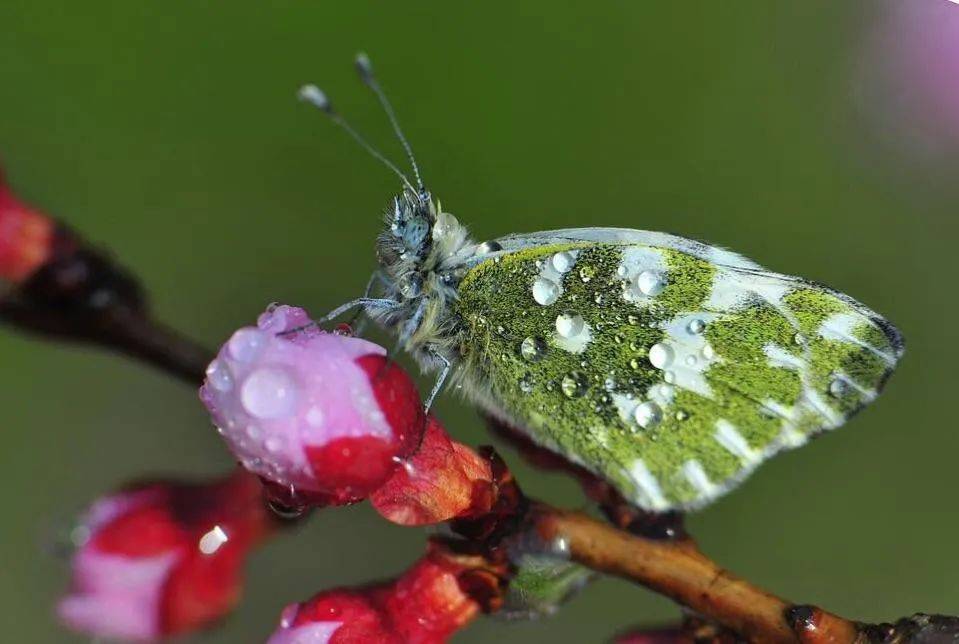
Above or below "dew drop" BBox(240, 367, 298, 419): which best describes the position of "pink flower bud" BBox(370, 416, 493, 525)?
below

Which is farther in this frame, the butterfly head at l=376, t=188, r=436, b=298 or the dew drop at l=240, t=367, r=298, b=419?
the butterfly head at l=376, t=188, r=436, b=298

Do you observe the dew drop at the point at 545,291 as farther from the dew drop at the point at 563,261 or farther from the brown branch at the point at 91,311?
the brown branch at the point at 91,311

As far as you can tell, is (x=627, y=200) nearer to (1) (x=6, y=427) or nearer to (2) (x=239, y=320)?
(2) (x=239, y=320)

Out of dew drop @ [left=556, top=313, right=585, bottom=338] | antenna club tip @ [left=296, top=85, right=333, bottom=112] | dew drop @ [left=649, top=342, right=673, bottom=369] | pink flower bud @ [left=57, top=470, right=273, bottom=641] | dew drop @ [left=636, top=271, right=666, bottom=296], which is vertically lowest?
pink flower bud @ [left=57, top=470, right=273, bottom=641]

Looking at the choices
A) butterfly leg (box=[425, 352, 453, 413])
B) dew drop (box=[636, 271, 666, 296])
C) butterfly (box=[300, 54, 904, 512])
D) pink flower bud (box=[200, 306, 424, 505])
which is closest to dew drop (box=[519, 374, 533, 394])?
butterfly (box=[300, 54, 904, 512])

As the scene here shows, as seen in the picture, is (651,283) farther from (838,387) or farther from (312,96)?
(312,96)

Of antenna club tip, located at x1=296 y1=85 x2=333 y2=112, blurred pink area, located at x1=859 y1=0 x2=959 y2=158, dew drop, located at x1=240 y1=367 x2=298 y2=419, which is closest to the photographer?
dew drop, located at x1=240 y1=367 x2=298 y2=419

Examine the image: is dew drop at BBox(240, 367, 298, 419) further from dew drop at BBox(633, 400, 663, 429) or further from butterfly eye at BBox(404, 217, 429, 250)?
dew drop at BBox(633, 400, 663, 429)

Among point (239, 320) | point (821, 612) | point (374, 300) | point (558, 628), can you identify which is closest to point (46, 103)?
point (239, 320)

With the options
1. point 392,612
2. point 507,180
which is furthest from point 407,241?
point 507,180
